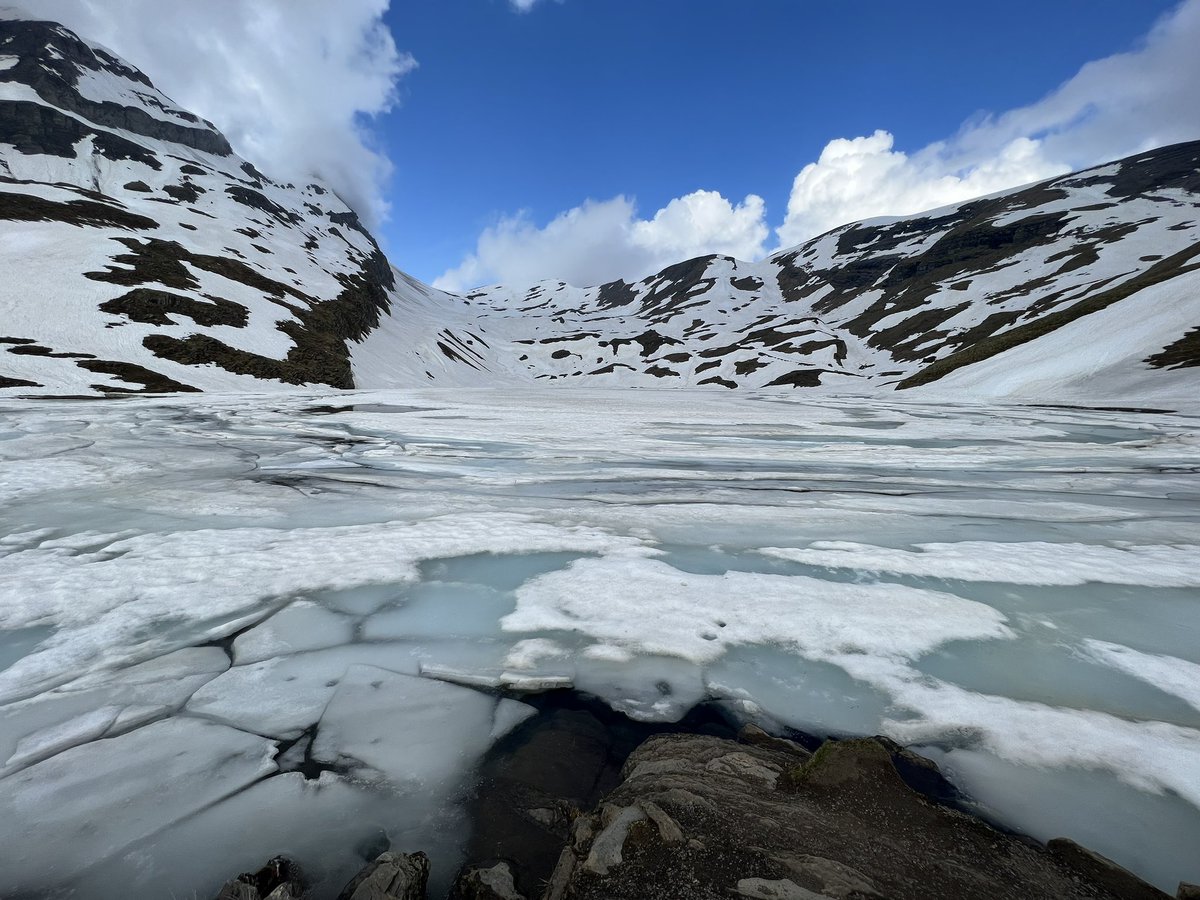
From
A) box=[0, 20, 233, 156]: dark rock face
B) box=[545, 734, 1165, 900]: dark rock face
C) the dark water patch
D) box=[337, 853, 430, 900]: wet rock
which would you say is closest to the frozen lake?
the dark water patch

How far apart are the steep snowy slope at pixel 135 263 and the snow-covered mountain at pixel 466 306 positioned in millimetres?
240

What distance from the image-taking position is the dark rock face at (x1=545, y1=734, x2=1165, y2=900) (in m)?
1.67

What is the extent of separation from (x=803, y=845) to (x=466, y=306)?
175830 millimetres

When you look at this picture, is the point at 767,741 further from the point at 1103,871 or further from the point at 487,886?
the point at 487,886

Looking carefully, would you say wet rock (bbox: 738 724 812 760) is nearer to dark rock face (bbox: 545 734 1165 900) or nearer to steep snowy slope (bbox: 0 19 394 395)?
dark rock face (bbox: 545 734 1165 900)

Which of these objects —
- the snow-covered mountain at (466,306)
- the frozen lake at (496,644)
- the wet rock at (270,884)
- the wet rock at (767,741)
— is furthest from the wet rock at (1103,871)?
the snow-covered mountain at (466,306)

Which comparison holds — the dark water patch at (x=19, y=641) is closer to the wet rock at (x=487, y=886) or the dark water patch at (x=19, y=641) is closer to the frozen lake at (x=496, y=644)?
the frozen lake at (x=496, y=644)

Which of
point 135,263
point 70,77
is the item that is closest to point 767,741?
point 135,263

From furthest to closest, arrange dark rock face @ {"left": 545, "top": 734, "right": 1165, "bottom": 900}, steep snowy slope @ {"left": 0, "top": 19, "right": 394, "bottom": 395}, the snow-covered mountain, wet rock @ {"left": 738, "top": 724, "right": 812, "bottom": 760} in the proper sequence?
the snow-covered mountain < steep snowy slope @ {"left": 0, "top": 19, "right": 394, "bottom": 395} < wet rock @ {"left": 738, "top": 724, "right": 812, "bottom": 760} < dark rock face @ {"left": 545, "top": 734, "right": 1165, "bottom": 900}

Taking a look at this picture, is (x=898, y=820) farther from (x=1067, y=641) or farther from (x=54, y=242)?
(x=54, y=242)

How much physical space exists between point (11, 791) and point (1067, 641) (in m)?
5.44

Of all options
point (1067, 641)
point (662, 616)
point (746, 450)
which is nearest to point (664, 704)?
point (662, 616)

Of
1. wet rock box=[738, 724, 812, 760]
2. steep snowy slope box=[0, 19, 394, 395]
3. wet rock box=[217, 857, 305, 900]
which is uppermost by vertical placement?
steep snowy slope box=[0, 19, 394, 395]

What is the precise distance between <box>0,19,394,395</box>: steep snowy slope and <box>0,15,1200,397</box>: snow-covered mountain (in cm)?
24
